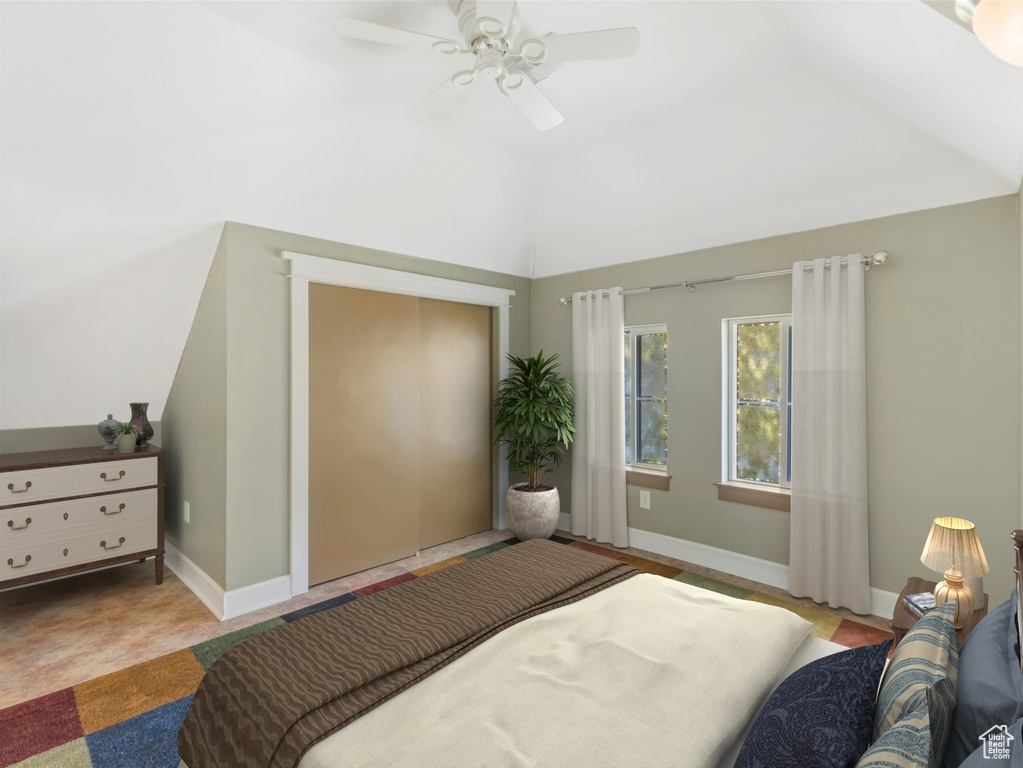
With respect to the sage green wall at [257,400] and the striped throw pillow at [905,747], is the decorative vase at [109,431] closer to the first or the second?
the sage green wall at [257,400]

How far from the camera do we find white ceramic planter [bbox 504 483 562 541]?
4125 millimetres

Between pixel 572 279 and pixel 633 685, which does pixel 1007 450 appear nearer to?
pixel 633 685

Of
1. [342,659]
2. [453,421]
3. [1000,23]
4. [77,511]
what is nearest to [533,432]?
[453,421]

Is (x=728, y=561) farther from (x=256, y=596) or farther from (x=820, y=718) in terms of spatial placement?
(x=256, y=596)

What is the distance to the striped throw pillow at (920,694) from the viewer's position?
0.91 meters

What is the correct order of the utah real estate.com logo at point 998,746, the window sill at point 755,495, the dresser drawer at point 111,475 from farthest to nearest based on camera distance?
the window sill at point 755,495, the dresser drawer at point 111,475, the utah real estate.com logo at point 998,746

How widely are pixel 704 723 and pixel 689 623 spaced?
0.49 m

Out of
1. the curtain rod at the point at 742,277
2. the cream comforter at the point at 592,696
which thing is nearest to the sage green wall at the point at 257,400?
the cream comforter at the point at 592,696

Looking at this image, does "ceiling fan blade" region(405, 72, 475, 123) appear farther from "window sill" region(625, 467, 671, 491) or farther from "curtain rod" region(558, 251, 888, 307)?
"window sill" region(625, 467, 671, 491)

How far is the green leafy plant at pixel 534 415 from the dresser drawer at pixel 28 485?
284 cm

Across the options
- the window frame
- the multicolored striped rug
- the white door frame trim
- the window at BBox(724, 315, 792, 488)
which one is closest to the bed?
the multicolored striped rug

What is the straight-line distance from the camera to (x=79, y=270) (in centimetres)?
294

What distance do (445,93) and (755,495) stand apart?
299 cm

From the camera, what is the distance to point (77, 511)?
3215 millimetres
